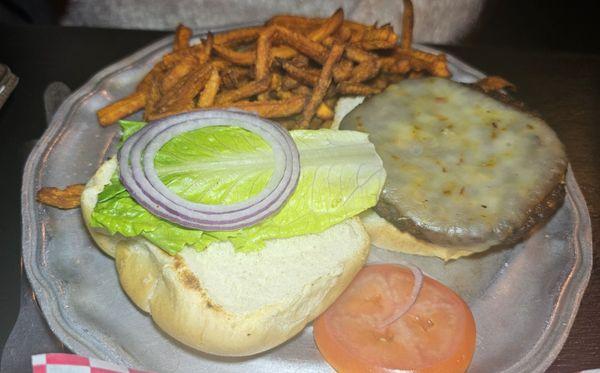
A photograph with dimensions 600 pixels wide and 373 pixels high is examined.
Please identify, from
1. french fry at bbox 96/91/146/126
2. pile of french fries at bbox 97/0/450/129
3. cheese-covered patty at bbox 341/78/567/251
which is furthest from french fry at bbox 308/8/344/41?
french fry at bbox 96/91/146/126

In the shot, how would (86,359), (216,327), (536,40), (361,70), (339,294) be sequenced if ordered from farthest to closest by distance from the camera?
(536,40) → (361,70) → (339,294) → (216,327) → (86,359)

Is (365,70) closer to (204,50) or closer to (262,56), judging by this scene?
(262,56)

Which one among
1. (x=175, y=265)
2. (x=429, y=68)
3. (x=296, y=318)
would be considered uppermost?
(x=429, y=68)

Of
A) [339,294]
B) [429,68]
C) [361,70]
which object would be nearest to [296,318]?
[339,294]

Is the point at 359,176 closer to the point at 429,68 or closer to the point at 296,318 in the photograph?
the point at 296,318

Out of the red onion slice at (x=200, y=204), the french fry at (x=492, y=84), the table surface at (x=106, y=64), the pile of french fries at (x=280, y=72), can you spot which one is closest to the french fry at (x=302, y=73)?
the pile of french fries at (x=280, y=72)

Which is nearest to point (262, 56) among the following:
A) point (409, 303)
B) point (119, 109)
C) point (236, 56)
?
point (236, 56)

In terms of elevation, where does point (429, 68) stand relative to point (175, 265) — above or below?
above

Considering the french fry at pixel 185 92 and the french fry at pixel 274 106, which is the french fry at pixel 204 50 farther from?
the french fry at pixel 274 106
